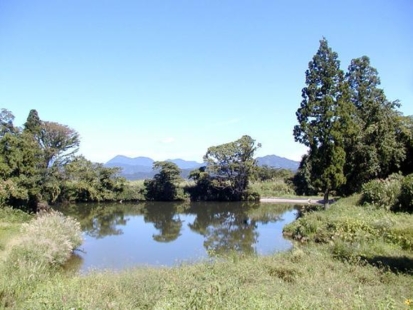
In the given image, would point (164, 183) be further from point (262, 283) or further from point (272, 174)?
point (262, 283)

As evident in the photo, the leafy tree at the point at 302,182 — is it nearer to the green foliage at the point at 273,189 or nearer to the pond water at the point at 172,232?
the green foliage at the point at 273,189

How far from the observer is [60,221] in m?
15.1

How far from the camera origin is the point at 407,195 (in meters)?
16.0

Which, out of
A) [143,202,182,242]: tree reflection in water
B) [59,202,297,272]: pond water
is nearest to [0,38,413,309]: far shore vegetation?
[59,202,297,272]: pond water

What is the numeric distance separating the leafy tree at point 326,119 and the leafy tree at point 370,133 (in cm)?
218

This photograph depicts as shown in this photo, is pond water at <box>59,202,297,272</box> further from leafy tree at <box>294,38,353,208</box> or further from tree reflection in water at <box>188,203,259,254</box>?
leafy tree at <box>294,38,353,208</box>

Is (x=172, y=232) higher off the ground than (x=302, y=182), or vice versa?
(x=302, y=182)

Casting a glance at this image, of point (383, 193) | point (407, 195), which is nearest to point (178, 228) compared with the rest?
point (383, 193)

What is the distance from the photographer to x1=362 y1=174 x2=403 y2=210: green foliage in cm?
1691

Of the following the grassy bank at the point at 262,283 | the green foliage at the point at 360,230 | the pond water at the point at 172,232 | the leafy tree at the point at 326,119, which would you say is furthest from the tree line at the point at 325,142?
the grassy bank at the point at 262,283

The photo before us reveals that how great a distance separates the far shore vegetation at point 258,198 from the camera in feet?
19.5

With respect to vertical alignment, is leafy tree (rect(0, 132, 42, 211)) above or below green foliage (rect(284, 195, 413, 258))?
above

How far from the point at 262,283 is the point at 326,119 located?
18444 mm

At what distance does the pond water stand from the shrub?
982 mm
